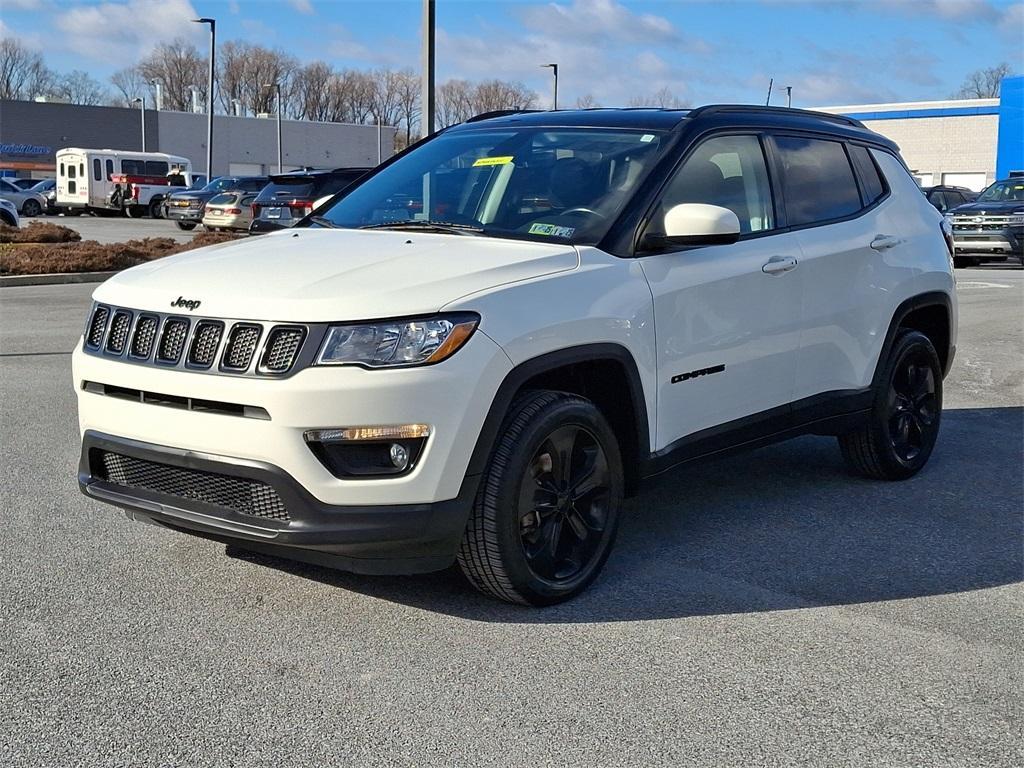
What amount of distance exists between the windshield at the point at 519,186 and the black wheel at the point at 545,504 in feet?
2.57

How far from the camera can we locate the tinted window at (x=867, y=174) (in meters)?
6.38

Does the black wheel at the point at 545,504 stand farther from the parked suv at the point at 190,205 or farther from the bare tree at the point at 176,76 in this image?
the bare tree at the point at 176,76

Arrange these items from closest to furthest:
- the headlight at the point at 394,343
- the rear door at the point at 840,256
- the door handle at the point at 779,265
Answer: the headlight at the point at 394,343 → the door handle at the point at 779,265 → the rear door at the point at 840,256

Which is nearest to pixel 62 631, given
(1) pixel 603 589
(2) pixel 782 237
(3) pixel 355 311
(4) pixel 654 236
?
(3) pixel 355 311

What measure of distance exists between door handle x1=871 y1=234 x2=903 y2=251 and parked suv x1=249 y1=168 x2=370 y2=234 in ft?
41.3

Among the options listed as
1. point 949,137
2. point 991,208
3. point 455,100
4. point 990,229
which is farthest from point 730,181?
point 455,100

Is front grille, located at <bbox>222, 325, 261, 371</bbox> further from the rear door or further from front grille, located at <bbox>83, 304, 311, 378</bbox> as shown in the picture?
the rear door

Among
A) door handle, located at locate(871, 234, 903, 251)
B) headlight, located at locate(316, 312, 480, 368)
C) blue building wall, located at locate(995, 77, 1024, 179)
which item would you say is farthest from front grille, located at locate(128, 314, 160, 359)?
blue building wall, located at locate(995, 77, 1024, 179)

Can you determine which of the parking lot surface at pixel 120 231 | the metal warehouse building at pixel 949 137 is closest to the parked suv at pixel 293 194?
the parking lot surface at pixel 120 231

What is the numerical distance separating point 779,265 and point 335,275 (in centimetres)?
217

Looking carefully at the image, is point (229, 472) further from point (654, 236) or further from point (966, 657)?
point (966, 657)

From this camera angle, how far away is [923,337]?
21.7 ft

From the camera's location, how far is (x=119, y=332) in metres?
4.43

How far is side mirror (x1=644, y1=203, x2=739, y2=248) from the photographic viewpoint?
4695mm
